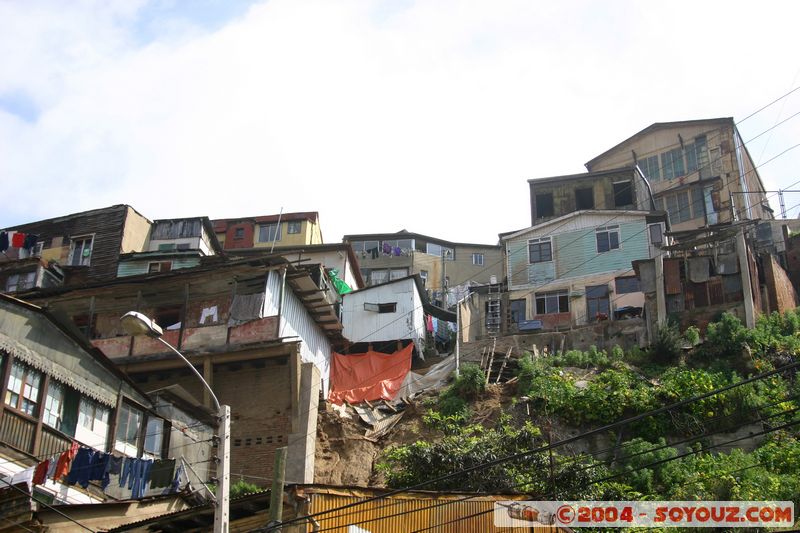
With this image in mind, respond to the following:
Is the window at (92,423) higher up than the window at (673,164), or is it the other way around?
the window at (673,164)

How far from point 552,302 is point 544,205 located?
26.0 feet

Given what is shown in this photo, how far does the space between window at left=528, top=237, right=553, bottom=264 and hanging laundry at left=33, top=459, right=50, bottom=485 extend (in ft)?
105

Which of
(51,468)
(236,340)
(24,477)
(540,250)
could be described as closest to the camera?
(24,477)

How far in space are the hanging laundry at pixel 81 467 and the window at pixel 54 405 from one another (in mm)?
1547

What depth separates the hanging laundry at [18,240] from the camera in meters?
42.4

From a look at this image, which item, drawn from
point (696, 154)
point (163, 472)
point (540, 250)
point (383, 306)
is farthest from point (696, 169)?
point (163, 472)

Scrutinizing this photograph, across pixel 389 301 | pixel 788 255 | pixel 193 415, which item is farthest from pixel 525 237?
pixel 193 415

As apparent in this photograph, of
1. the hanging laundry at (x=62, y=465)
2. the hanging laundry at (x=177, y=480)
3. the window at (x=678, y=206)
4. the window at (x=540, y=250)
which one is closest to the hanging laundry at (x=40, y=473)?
the hanging laundry at (x=62, y=465)

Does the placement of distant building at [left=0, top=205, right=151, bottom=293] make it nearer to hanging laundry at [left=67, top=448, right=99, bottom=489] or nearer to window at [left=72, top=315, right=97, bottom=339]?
window at [left=72, top=315, right=97, bottom=339]

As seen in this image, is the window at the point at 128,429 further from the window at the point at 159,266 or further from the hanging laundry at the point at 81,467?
the window at the point at 159,266

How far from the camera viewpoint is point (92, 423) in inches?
793

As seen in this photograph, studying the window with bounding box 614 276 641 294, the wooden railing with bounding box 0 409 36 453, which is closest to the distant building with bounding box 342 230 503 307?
the window with bounding box 614 276 641 294

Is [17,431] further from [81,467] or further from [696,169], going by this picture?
[696,169]

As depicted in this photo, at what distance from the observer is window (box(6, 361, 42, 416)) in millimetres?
18156
